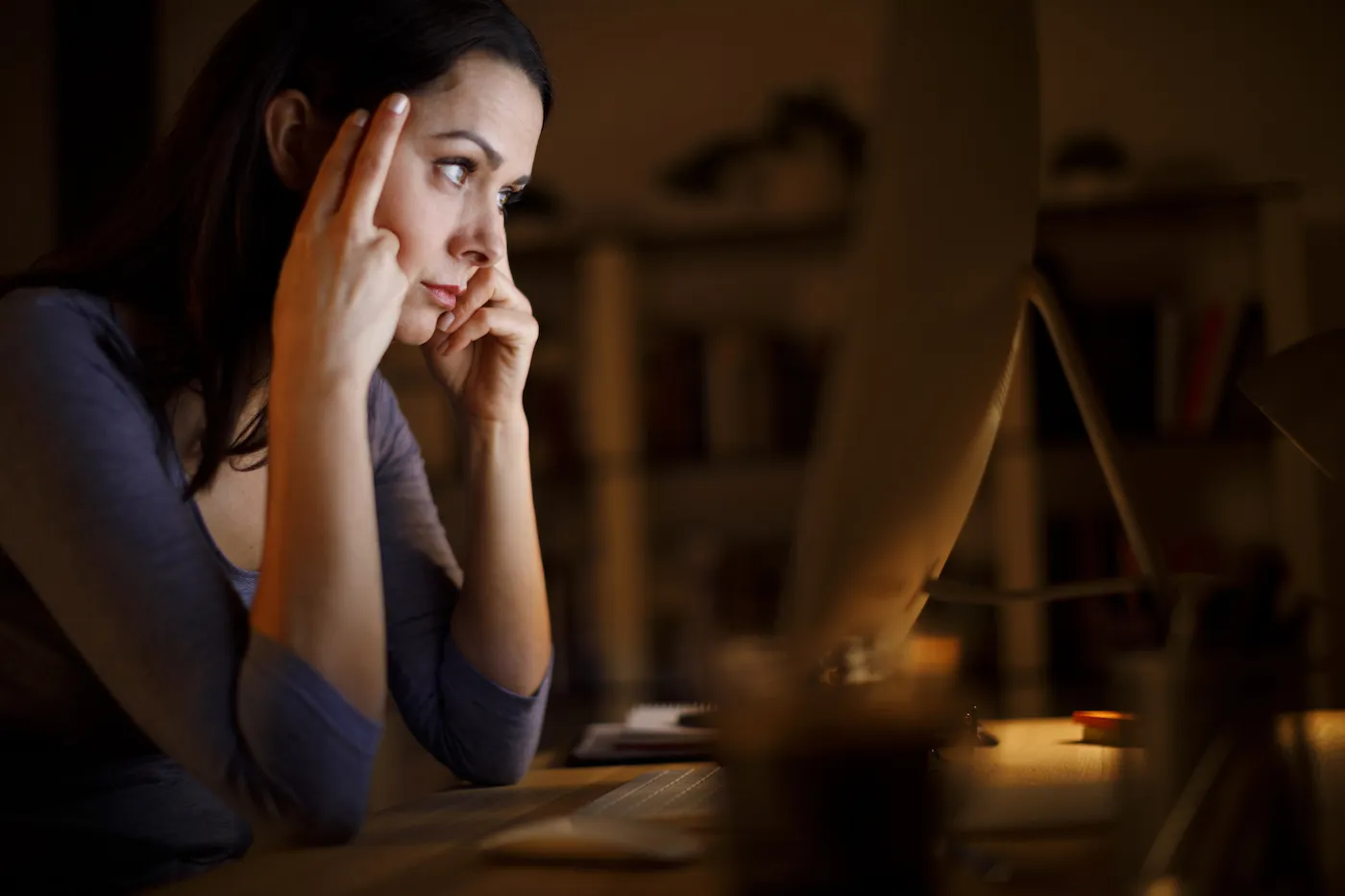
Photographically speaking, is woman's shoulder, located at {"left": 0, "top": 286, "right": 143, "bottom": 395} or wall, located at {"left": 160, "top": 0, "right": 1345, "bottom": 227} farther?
wall, located at {"left": 160, "top": 0, "right": 1345, "bottom": 227}

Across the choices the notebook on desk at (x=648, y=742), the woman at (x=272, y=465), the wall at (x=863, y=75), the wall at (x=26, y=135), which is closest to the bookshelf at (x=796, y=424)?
the wall at (x=863, y=75)

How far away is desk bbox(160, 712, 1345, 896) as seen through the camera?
22.3 inches

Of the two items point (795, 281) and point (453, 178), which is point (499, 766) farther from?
point (795, 281)

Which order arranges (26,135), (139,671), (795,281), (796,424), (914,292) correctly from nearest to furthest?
(914,292), (139,671), (796,424), (795,281), (26,135)

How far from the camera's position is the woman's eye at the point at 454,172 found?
3.47 feet

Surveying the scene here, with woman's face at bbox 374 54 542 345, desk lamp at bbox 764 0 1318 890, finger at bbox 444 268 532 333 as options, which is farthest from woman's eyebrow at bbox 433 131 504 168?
desk lamp at bbox 764 0 1318 890

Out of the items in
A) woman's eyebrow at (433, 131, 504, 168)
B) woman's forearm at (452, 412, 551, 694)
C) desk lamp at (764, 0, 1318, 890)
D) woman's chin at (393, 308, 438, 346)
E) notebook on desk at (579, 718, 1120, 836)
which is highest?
woman's eyebrow at (433, 131, 504, 168)

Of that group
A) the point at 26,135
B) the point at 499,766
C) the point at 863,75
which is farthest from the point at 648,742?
the point at 26,135

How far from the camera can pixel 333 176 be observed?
944 mm

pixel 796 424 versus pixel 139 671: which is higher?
pixel 796 424

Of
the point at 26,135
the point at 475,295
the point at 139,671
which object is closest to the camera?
the point at 139,671

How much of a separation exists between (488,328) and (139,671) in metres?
0.50

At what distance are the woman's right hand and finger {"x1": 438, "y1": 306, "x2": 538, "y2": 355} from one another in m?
0.23

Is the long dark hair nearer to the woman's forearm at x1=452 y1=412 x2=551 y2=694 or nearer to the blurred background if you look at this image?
the woman's forearm at x1=452 y1=412 x2=551 y2=694
